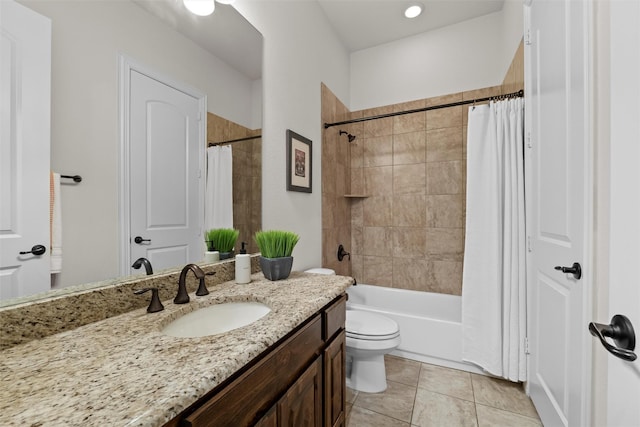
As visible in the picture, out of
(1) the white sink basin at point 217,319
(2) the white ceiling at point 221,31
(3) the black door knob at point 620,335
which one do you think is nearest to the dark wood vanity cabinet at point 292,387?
(1) the white sink basin at point 217,319

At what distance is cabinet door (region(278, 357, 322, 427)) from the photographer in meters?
0.82

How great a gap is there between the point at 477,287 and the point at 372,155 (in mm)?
1623

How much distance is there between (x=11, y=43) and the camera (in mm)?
674

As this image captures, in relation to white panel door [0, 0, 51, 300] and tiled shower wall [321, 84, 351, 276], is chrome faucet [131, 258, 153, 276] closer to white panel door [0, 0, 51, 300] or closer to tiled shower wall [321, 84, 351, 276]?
white panel door [0, 0, 51, 300]

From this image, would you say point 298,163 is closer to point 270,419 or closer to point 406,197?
point 406,197

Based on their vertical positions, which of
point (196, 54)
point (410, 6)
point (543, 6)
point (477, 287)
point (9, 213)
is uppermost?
point (410, 6)

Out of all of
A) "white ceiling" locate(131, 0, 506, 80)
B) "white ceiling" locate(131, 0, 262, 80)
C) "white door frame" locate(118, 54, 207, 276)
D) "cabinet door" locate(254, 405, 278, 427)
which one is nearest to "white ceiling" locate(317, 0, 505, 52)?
"white ceiling" locate(131, 0, 506, 80)

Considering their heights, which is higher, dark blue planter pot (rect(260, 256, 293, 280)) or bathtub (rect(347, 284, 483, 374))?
dark blue planter pot (rect(260, 256, 293, 280))

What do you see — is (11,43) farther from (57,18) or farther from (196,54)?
(196,54)

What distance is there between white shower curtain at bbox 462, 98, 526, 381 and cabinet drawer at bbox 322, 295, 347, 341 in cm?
123

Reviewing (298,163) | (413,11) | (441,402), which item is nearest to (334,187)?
(298,163)

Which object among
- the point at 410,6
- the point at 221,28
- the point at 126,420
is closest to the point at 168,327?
the point at 126,420

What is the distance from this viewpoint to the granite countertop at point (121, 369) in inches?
17.1

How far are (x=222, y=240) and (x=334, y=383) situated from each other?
84cm
